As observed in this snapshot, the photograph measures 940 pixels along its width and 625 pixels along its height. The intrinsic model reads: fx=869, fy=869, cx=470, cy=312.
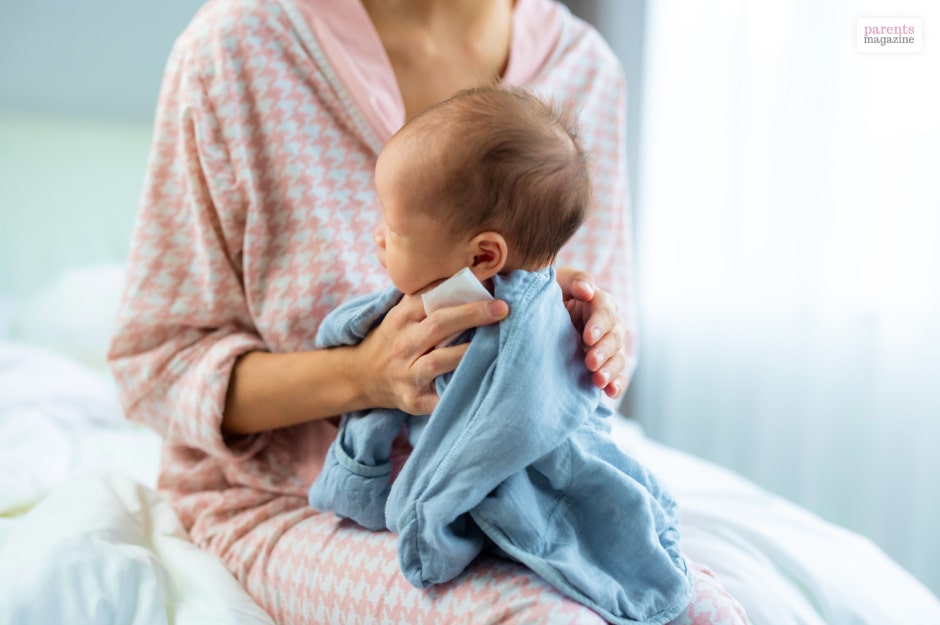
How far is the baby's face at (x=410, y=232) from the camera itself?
0.81 metres

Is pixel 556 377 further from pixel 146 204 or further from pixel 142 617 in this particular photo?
pixel 146 204

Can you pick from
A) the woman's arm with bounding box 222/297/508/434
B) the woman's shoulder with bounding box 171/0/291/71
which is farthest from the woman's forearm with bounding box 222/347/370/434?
the woman's shoulder with bounding box 171/0/291/71

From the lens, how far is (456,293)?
33.2 inches

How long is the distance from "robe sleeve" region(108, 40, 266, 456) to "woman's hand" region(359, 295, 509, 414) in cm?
24

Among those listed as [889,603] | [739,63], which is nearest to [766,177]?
[739,63]

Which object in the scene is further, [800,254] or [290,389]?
[800,254]

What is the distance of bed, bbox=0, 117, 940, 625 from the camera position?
912 mm

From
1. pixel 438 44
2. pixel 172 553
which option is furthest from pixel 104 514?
pixel 438 44

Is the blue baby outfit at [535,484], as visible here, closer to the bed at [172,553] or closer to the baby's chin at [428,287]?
the baby's chin at [428,287]

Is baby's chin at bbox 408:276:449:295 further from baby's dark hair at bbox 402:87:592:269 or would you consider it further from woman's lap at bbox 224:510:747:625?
woman's lap at bbox 224:510:747:625

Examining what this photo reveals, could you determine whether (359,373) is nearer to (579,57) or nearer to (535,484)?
(535,484)

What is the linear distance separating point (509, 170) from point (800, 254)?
1.52 meters

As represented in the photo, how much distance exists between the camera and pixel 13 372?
181 centimetres

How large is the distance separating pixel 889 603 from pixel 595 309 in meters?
0.51
